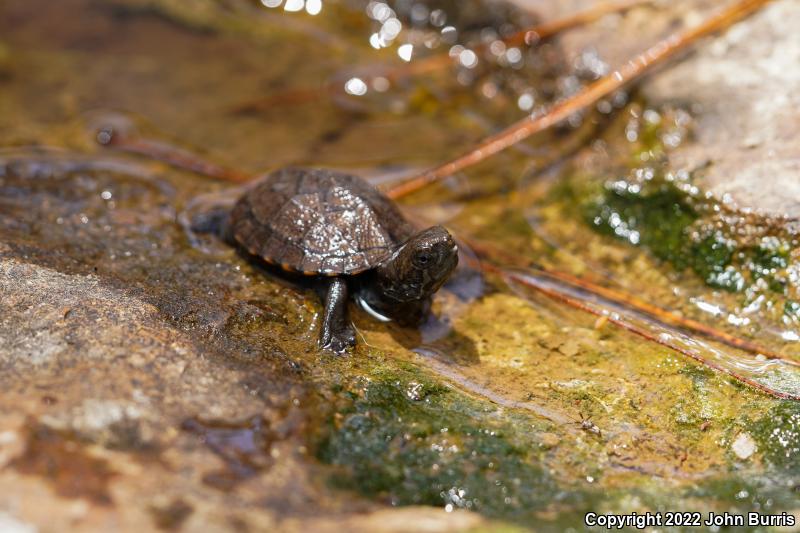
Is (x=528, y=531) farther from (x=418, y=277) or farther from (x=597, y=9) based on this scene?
(x=597, y=9)

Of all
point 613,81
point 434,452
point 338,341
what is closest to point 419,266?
point 338,341

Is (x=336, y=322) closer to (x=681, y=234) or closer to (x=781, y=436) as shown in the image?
(x=781, y=436)

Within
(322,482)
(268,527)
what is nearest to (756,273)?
(322,482)

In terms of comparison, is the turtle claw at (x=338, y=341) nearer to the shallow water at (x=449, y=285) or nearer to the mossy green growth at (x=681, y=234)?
the shallow water at (x=449, y=285)

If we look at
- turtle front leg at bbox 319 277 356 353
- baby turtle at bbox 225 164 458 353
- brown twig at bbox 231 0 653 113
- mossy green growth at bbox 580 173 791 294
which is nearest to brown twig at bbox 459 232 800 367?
mossy green growth at bbox 580 173 791 294

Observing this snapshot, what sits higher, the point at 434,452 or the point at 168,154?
the point at 434,452

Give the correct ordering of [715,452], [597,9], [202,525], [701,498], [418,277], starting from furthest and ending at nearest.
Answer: [597,9]
[418,277]
[715,452]
[701,498]
[202,525]

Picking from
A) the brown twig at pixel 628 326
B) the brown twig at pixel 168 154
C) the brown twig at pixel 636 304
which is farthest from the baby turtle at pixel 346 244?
the brown twig at pixel 168 154
